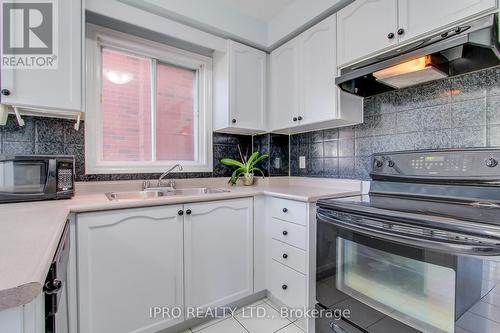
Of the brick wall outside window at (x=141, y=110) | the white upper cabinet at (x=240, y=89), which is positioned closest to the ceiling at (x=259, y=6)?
the white upper cabinet at (x=240, y=89)

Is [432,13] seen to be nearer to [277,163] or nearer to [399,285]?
[399,285]

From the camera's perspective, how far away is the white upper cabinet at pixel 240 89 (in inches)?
83.2

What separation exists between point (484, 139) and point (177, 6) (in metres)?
2.12

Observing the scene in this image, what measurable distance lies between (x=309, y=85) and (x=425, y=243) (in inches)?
54.4

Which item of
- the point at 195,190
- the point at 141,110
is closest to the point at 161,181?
the point at 195,190

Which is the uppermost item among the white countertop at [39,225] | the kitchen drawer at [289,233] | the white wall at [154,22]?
the white wall at [154,22]

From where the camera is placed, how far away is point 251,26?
2.16 meters

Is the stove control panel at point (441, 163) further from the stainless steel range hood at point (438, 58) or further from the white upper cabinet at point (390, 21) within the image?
the white upper cabinet at point (390, 21)

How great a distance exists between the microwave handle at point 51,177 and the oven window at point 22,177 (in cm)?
2

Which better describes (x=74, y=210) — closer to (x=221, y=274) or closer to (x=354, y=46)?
(x=221, y=274)

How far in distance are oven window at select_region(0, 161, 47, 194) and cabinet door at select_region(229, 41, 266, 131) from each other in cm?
133

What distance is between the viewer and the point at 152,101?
2.09m

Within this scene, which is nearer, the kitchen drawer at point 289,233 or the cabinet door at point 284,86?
the kitchen drawer at point 289,233

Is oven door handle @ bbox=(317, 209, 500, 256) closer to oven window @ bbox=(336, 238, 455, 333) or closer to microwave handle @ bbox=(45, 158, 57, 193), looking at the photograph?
oven window @ bbox=(336, 238, 455, 333)
